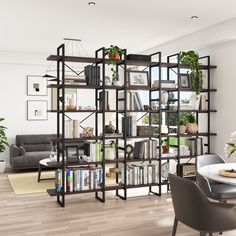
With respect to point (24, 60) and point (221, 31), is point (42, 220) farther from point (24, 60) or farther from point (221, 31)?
point (24, 60)

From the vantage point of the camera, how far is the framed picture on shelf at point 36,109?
8.36 meters

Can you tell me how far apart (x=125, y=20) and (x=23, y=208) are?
3141mm

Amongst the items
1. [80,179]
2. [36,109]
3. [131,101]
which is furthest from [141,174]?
[36,109]

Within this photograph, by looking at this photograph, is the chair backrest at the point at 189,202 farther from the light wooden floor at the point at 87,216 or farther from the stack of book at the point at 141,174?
the stack of book at the point at 141,174

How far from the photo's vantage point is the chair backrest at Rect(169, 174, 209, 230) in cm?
296

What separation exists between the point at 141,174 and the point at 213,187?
4.70ft

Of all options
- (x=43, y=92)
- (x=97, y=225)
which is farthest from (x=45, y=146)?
(x=97, y=225)

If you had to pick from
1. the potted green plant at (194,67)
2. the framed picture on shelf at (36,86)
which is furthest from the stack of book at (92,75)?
the framed picture on shelf at (36,86)

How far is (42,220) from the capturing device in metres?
4.29

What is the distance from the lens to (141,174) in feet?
17.7

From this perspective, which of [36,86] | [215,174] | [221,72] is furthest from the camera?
[36,86]

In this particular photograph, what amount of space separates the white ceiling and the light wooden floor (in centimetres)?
273

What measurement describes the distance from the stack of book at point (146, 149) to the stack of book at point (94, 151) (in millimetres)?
628

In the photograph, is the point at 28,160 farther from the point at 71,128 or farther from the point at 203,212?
the point at 203,212
